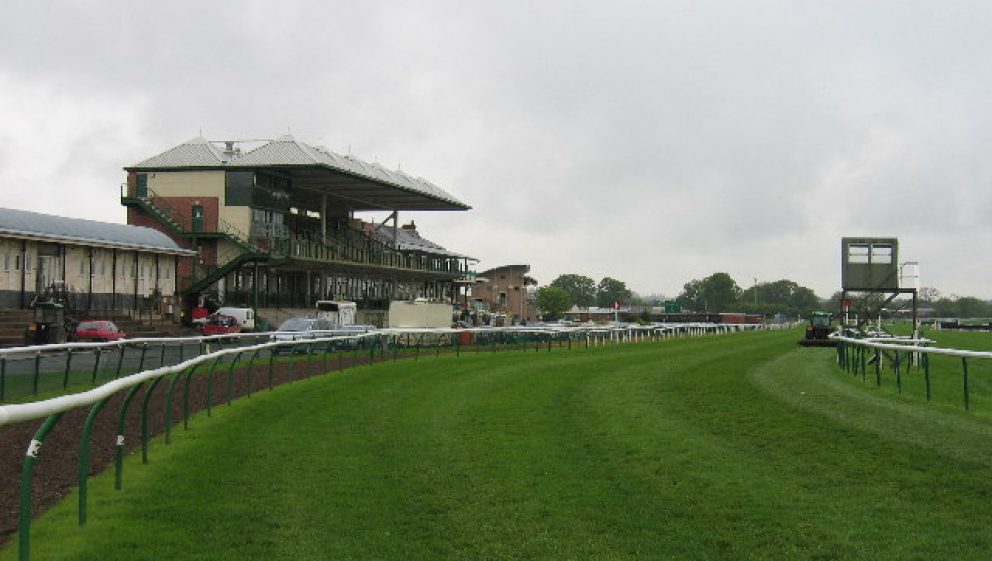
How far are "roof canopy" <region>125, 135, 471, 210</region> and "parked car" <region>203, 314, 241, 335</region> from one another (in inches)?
631

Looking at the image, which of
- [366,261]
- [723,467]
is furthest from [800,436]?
[366,261]

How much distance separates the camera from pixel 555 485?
880cm

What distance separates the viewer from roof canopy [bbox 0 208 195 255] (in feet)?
148

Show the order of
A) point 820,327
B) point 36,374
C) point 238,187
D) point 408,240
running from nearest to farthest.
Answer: point 36,374, point 820,327, point 238,187, point 408,240

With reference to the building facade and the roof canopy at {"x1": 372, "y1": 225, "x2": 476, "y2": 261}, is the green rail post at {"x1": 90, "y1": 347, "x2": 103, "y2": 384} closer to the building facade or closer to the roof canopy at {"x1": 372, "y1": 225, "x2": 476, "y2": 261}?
the roof canopy at {"x1": 372, "y1": 225, "x2": 476, "y2": 261}

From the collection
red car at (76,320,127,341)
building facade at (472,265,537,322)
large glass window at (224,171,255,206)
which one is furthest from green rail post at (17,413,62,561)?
building facade at (472,265,537,322)

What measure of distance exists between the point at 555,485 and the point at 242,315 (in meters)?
49.1

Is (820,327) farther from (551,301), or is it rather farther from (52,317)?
(551,301)

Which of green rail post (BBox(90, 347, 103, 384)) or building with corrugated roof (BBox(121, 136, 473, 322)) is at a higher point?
building with corrugated roof (BBox(121, 136, 473, 322))

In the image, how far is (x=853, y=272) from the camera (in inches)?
1356

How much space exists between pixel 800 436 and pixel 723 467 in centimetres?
221

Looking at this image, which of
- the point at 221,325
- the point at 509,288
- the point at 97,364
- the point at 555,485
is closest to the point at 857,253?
the point at 97,364

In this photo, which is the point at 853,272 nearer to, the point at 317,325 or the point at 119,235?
the point at 317,325

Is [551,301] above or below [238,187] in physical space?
below
